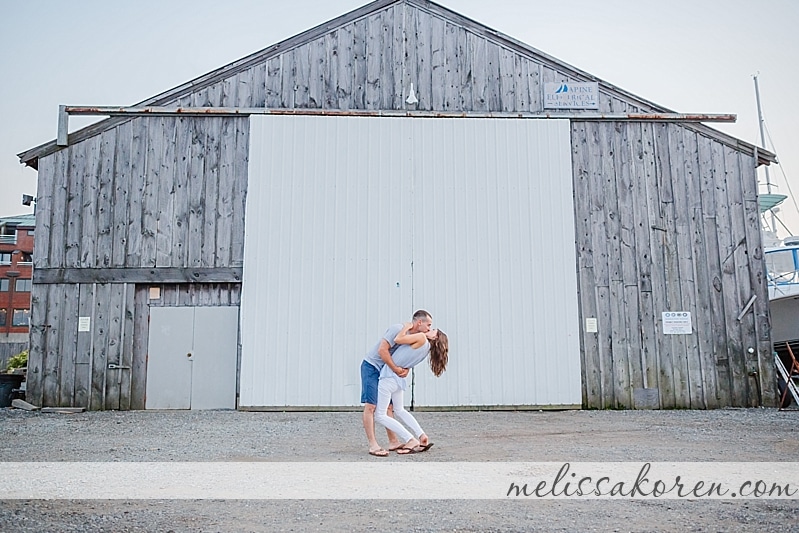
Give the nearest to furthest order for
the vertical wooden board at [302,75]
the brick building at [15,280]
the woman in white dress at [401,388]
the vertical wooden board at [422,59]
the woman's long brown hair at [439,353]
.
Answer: the woman in white dress at [401,388], the woman's long brown hair at [439,353], the vertical wooden board at [302,75], the vertical wooden board at [422,59], the brick building at [15,280]

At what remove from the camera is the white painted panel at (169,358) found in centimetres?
1420

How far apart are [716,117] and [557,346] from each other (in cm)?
554

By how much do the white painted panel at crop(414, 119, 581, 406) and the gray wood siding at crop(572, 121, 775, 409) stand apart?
16.0 inches

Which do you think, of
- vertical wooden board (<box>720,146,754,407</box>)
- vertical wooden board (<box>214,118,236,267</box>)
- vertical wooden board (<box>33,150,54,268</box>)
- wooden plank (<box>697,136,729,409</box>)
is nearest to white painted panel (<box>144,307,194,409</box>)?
vertical wooden board (<box>214,118,236,267</box>)

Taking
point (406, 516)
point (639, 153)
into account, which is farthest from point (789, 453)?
point (639, 153)

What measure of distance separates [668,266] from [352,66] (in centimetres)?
711

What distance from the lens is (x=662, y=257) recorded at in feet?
48.5

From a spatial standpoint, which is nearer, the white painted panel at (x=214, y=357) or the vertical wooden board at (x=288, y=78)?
the white painted panel at (x=214, y=357)

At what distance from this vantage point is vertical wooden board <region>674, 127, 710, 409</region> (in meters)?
14.5

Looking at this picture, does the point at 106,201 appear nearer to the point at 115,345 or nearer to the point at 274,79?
the point at 115,345

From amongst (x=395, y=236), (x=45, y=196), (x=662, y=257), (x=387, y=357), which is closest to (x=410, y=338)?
(x=387, y=357)

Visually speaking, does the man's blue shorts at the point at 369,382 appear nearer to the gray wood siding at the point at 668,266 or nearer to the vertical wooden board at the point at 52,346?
the gray wood siding at the point at 668,266

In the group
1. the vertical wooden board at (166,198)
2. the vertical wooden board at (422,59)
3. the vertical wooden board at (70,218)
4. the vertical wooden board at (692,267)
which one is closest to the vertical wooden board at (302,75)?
the vertical wooden board at (422,59)

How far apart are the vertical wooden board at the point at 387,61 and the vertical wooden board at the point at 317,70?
110 cm
